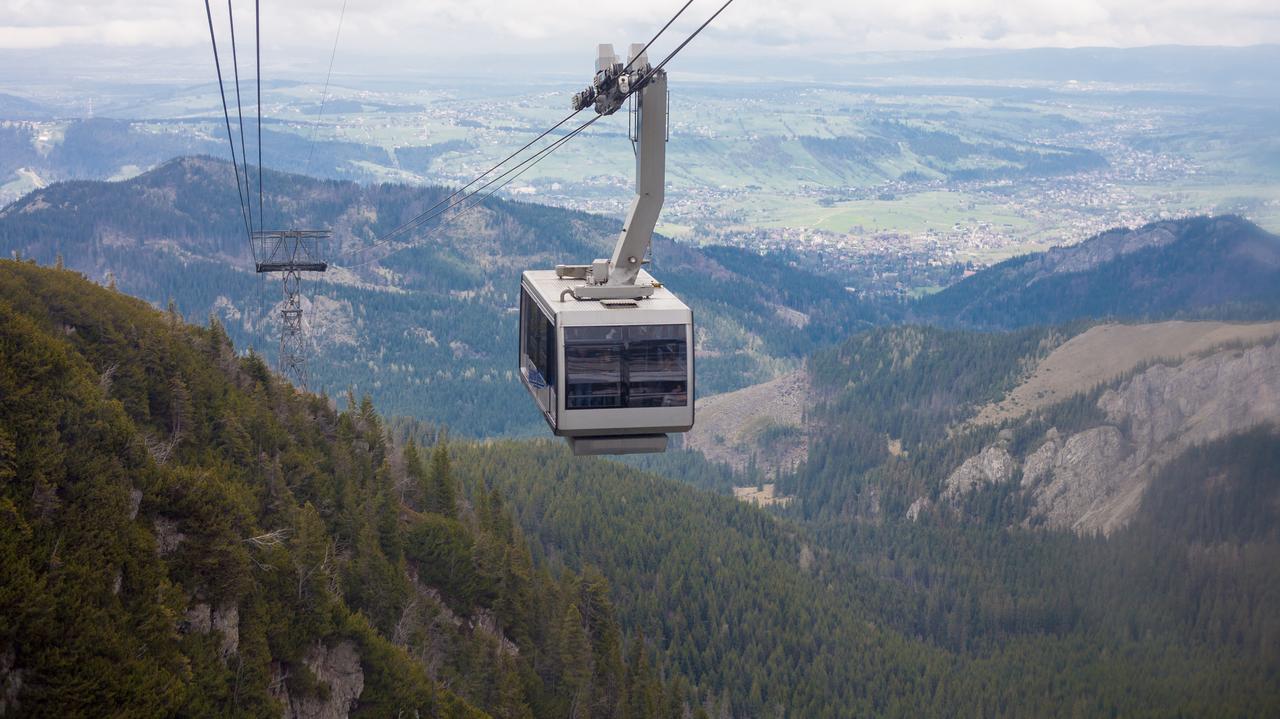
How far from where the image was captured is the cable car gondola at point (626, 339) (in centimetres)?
3288

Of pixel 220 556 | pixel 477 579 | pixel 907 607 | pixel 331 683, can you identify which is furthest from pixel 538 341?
pixel 907 607

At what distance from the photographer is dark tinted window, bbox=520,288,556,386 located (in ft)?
110

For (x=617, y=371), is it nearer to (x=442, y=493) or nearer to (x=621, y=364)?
(x=621, y=364)

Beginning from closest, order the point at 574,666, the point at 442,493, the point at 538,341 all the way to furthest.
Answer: the point at 538,341, the point at 574,666, the point at 442,493

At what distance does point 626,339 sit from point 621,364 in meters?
0.63

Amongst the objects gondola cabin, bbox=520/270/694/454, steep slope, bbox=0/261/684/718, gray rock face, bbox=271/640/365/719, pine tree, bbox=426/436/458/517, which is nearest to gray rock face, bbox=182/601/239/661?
steep slope, bbox=0/261/684/718

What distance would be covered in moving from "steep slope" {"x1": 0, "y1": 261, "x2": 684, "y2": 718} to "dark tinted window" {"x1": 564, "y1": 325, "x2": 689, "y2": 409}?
1521cm

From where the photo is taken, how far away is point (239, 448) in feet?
202

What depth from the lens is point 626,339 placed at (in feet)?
108

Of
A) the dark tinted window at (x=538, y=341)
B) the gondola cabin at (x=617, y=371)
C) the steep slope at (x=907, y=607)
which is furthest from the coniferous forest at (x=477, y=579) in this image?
the gondola cabin at (x=617, y=371)

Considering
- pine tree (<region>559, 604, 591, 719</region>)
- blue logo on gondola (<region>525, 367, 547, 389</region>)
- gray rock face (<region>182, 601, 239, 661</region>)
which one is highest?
blue logo on gondola (<region>525, 367, 547, 389</region>)

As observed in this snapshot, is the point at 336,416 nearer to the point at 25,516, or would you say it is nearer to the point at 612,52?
the point at 25,516

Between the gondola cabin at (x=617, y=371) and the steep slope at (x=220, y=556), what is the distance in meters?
14.7

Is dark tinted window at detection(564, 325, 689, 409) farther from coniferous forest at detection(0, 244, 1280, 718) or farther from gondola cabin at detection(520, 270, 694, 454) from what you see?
coniferous forest at detection(0, 244, 1280, 718)
